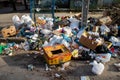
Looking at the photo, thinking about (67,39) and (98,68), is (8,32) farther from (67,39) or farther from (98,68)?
(98,68)

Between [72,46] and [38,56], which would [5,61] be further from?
[72,46]

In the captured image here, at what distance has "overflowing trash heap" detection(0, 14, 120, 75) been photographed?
6.75 metres

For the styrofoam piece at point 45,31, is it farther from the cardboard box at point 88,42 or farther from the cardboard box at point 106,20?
the cardboard box at point 106,20

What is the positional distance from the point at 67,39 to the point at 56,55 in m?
1.59

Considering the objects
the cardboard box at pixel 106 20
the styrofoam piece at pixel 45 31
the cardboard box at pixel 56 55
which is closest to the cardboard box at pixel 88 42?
the cardboard box at pixel 56 55

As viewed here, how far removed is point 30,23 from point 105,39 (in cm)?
290

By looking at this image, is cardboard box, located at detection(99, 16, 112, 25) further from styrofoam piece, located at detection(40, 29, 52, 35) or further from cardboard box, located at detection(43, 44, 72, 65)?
cardboard box, located at detection(43, 44, 72, 65)

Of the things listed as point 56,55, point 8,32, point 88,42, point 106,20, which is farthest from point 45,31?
point 106,20

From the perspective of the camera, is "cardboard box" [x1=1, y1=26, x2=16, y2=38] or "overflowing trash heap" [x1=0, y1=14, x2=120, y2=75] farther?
"cardboard box" [x1=1, y1=26, x2=16, y2=38]

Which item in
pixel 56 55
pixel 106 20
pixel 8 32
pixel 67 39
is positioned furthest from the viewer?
pixel 106 20

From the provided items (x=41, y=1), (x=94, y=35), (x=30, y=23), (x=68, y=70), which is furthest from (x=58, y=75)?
(x=41, y=1)

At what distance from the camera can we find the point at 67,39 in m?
7.88

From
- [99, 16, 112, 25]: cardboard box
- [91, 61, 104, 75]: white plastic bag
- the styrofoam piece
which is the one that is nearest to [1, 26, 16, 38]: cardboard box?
the styrofoam piece

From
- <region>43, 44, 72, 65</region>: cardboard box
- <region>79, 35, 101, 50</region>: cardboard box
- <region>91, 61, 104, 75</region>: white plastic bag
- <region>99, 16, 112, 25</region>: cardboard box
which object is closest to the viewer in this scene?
<region>91, 61, 104, 75</region>: white plastic bag
